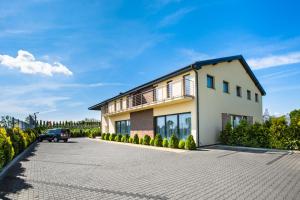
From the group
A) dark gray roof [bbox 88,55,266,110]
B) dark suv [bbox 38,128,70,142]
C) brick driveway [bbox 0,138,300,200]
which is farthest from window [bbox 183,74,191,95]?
dark suv [bbox 38,128,70,142]

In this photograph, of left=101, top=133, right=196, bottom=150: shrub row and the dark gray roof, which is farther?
the dark gray roof

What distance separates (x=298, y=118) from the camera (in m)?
14.4

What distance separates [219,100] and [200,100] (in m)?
2.85

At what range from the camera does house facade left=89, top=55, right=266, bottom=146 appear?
17562 millimetres

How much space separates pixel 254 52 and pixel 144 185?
1247 cm

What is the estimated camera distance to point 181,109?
18.7 m

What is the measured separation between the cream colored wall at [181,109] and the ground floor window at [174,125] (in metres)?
0.35

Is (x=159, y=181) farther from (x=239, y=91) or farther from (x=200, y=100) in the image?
(x=239, y=91)

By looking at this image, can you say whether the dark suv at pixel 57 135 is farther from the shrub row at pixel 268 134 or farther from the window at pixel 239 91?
the window at pixel 239 91

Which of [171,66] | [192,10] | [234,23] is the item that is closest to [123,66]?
[171,66]

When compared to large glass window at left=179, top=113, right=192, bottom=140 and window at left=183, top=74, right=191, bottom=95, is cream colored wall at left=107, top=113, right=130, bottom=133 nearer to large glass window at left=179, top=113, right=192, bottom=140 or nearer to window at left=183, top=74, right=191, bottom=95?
large glass window at left=179, top=113, right=192, bottom=140

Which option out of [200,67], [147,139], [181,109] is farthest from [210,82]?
[147,139]

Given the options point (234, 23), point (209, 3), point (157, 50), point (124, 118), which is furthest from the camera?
point (124, 118)

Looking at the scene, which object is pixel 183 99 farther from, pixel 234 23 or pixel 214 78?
pixel 234 23
